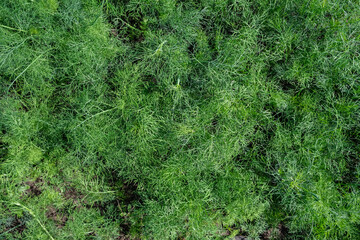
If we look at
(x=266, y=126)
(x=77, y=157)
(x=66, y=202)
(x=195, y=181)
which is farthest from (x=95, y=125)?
(x=266, y=126)

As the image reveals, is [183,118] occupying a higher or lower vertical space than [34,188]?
higher

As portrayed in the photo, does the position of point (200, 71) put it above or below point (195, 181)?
above

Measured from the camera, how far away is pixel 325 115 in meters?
2.37

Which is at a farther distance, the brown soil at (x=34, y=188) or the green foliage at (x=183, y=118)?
the brown soil at (x=34, y=188)

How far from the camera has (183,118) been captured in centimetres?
238

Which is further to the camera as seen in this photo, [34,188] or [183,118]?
[34,188]

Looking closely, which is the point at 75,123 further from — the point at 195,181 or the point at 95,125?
the point at 195,181

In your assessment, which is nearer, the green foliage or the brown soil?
the green foliage

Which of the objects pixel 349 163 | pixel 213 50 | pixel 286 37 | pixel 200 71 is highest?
pixel 286 37

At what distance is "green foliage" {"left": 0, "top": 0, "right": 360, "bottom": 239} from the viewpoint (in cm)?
230

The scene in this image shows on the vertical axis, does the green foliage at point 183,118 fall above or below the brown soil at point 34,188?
above

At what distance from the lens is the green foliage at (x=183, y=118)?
2297 millimetres

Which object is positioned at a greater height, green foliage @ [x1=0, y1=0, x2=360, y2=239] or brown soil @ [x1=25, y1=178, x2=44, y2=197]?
green foliage @ [x1=0, y1=0, x2=360, y2=239]

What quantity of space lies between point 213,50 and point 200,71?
25 cm
